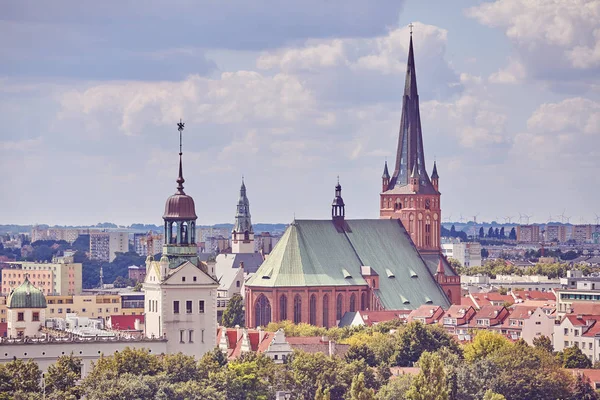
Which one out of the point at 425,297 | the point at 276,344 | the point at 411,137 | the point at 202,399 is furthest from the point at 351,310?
the point at 202,399

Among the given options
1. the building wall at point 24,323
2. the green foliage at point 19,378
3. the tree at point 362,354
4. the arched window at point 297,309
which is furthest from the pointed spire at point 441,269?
the green foliage at point 19,378

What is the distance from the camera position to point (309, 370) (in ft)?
403

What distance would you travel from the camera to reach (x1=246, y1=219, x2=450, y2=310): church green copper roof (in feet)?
587

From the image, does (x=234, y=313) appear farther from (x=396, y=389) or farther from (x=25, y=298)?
(x=396, y=389)

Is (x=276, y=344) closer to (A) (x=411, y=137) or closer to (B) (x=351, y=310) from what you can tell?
(B) (x=351, y=310)

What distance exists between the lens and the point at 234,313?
7387 inches

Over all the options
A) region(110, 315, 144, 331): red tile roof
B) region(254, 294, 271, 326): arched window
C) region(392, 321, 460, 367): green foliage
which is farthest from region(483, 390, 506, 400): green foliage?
region(254, 294, 271, 326): arched window

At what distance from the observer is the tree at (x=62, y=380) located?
351 feet

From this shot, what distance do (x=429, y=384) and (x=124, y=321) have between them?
54.3 m

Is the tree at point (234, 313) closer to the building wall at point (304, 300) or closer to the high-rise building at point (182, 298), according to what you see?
the building wall at point (304, 300)

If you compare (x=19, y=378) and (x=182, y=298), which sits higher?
(x=182, y=298)

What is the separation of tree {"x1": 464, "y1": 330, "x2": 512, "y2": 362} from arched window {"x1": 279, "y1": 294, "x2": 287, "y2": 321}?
1302 inches

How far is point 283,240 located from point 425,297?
559 inches

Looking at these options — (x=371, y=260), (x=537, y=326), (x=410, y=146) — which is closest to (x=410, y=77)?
(x=410, y=146)
